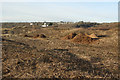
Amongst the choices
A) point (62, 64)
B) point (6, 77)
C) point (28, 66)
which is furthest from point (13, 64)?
point (62, 64)

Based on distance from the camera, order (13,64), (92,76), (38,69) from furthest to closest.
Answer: (13,64) < (38,69) < (92,76)

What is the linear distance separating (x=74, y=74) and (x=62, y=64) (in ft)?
4.22

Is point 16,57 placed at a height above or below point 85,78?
above

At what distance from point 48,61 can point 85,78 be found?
2.49m

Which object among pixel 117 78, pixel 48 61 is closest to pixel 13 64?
pixel 48 61

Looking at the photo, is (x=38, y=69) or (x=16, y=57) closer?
(x=38, y=69)

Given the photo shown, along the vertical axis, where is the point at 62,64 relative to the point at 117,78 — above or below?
above

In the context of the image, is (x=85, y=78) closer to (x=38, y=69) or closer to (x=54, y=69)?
(x=54, y=69)

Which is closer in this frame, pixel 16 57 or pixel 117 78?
pixel 117 78

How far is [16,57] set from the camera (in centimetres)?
761

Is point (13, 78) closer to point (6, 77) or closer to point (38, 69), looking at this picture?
point (6, 77)

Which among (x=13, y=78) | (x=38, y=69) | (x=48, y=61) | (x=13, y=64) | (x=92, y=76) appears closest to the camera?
(x=13, y=78)

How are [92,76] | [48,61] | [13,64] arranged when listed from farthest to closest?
[48,61] → [13,64] → [92,76]

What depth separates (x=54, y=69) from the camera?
620 cm
